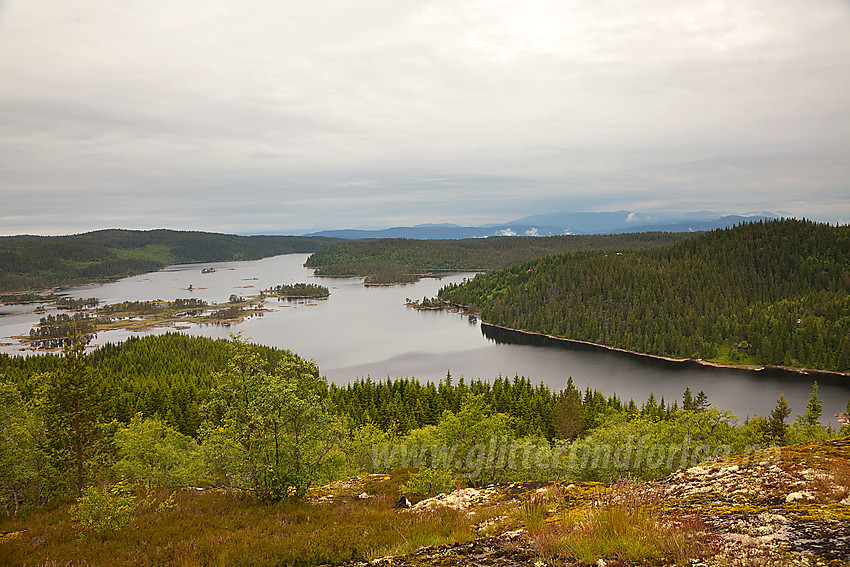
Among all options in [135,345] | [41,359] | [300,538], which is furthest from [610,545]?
[135,345]

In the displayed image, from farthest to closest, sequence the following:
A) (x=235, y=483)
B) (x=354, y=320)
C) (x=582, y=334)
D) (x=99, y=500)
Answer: (x=354, y=320), (x=582, y=334), (x=235, y=483), (x=99, y=500)

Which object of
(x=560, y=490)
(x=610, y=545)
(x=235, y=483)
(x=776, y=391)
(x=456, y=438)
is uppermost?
(x=610, y=545)

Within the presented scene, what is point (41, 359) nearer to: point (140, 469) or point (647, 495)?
point (140, 469)

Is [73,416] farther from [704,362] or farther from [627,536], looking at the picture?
[704,362]

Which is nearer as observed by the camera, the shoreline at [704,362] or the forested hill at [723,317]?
the shoreline at [704,362]

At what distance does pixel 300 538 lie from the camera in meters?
12.0

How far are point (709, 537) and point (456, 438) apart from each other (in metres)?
28.3

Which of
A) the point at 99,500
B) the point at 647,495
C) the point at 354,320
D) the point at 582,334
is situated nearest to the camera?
the point at 647,495

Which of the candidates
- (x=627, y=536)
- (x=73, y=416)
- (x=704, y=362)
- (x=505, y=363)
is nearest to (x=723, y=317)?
(x=704, y=362)

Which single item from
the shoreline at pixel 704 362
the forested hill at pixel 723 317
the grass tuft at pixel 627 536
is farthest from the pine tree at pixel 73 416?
the forested hill at pixel 723 317

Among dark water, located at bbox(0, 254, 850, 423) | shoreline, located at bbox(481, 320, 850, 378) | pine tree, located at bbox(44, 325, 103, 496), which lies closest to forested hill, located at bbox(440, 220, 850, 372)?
shoreline, located at bbox(481, 320, 850, 378)

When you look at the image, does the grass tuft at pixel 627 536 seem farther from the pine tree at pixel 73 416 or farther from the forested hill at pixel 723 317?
the forested hill at pixel 723 317

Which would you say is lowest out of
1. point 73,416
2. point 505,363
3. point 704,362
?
point 704,362

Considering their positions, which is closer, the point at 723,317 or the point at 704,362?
the point at 704,362
